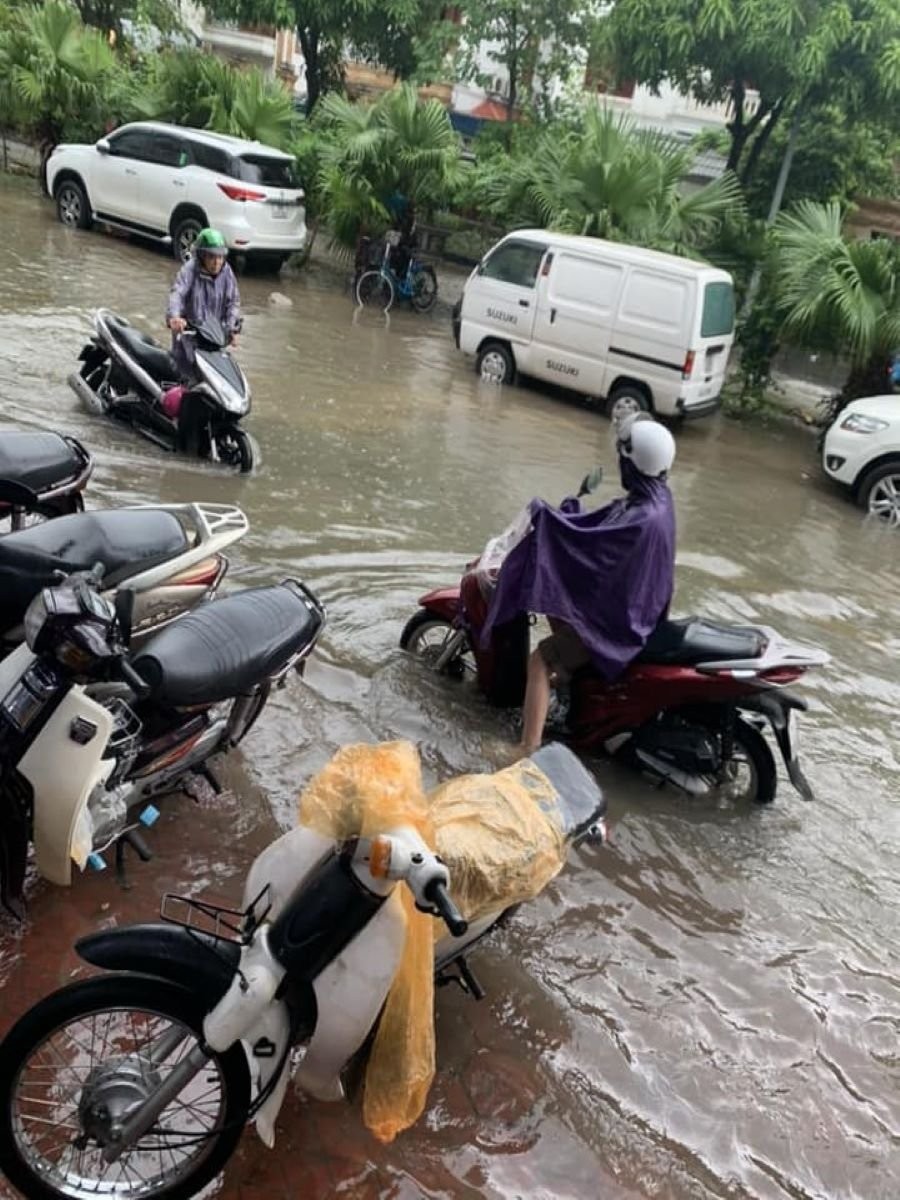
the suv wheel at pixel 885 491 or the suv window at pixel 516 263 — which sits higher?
the suv window at pixel 516 263

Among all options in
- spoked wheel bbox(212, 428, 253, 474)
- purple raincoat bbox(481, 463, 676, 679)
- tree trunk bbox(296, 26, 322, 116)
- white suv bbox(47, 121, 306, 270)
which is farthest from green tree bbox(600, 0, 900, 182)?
purple raincoat bbox(481, 463, 676, 679)

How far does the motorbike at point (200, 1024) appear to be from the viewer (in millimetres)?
2213

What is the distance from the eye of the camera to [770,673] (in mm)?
4273

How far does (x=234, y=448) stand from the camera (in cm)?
775

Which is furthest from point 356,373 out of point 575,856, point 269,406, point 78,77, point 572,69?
point 572,69

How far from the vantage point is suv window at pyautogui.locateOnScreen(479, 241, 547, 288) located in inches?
475

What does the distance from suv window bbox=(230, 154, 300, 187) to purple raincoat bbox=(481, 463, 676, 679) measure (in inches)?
473

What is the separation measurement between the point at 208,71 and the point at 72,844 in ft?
56.1

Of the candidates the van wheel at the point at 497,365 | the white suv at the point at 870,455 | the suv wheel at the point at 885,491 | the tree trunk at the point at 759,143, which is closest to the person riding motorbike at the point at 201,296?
the van wheel at the point at 497,365

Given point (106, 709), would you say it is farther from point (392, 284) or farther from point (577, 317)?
point (392, 284)

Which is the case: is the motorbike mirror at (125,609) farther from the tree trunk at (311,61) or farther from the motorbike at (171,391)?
the tree trunk at (311,61)

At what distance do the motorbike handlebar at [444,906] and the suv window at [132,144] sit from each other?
15.4m

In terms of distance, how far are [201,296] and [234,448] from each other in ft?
4.57

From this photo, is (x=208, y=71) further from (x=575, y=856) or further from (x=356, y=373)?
(x=575, y=856)
